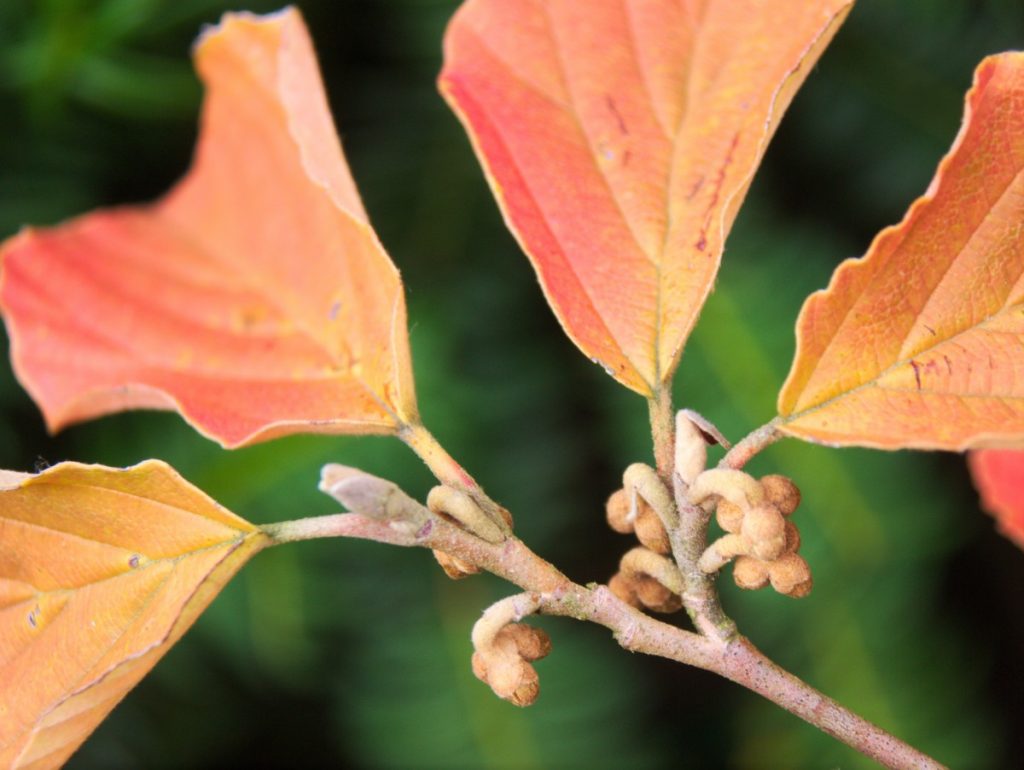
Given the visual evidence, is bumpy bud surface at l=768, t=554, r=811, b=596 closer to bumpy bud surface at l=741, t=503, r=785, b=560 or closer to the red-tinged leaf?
bumpy bud surface at l=741, t=503, r=785, b=560

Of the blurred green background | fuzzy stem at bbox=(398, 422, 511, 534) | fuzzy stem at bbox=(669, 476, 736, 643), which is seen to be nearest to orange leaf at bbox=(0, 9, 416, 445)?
fuzzy stem at bbox=(398, 422, 511, 534)

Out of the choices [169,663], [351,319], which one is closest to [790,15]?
[351,319]

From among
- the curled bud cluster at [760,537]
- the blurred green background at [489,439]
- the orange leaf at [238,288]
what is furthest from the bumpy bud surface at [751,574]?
the blurred green background at [489,439]

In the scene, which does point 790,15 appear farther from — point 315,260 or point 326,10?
point 326,10

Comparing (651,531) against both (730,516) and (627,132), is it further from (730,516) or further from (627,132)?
(627,132)

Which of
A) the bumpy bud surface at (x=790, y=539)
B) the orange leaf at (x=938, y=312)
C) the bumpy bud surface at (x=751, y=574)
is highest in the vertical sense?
the orange leaf at (x=938, y=312)

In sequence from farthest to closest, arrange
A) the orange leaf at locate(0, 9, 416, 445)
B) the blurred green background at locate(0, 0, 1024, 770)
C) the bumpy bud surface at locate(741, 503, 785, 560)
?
the blurred green background at locate(0, 0, 1024, 770) < the orange leaf at locate(0, 9, 416, 445) < the bumpy bud surface at locate(741, 503, 785, 560)

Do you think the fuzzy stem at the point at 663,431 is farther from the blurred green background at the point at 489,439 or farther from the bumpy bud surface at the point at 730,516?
the blurred green background at the point at 489,439
